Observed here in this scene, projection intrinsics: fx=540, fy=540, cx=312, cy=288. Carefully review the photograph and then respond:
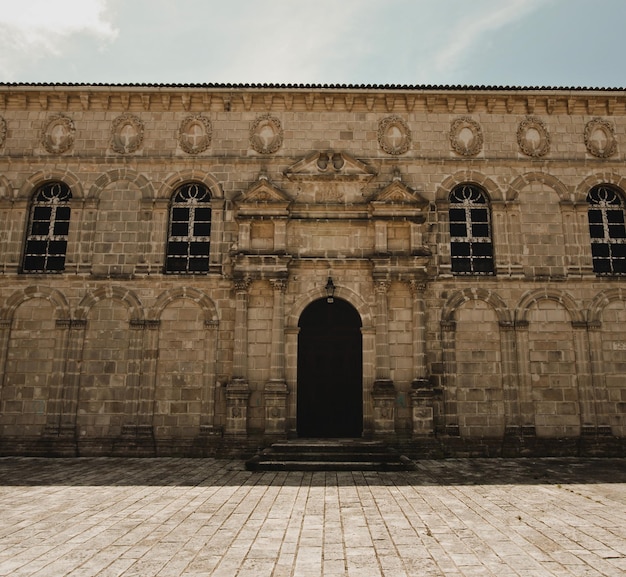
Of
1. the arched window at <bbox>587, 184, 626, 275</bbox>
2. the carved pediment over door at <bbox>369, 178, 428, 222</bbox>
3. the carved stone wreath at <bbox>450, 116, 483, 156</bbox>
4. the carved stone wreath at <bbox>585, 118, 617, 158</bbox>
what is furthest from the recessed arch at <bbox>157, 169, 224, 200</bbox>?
the carved stone wreath at <bbox>585, 118, 617, 158</bbox>

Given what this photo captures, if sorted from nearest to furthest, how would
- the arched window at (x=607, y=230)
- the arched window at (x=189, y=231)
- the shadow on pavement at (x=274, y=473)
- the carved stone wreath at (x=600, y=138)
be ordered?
the shadow on pavement at (x=274, y=473) < the arched window at (x=189, y=231) < the arched window at (x=607, y=230) < the carved stone wreath at (x=600, y=138)

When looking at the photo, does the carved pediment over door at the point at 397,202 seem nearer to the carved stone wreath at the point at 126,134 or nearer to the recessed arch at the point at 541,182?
the recessed arch at the point at 541,182

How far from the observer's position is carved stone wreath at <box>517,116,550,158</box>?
587 inches

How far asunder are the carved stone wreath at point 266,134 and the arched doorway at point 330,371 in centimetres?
448

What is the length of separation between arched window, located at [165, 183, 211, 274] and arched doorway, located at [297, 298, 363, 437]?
126 inches

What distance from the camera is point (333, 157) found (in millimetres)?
14734

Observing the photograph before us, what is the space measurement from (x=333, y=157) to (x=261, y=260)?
3.54m

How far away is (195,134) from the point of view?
588 inches

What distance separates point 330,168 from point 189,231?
416cm

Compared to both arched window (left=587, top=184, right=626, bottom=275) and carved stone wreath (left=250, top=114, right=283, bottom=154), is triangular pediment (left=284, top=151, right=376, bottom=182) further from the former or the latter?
arched window (left=587, top=184, right=626, bottom=275)

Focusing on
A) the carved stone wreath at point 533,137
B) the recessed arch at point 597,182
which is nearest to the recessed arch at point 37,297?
the carved stone wreath at point 533,137

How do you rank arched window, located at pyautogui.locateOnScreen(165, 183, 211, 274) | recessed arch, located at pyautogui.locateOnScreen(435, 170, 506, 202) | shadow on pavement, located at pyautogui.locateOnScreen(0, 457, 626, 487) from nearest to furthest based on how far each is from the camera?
1. shadow on pavement, located at pyautogui.locateOnScreen(0, 457, 626, 487)
2. arched window, located at pyautogui.locateOnScreen(165, 183, 211, 274)
3. recessed arch, located at pyautogui.locateOnScreen(435, 170, 506, 202)

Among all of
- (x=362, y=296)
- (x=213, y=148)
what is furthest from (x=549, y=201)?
(x=213, y=148)

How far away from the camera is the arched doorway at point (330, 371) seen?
13.7m
